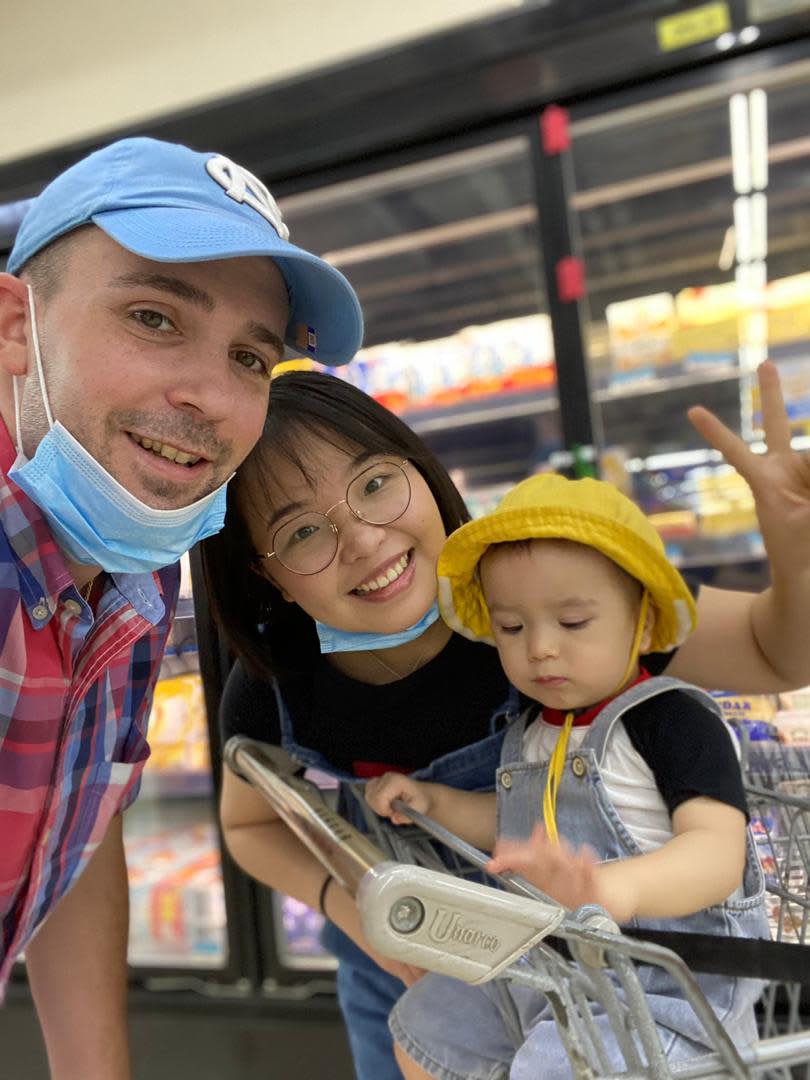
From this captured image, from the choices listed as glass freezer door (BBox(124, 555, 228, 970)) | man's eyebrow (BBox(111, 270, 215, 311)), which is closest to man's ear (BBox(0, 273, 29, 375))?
man's eyebrow (BBox(111, 270, 215, 311))

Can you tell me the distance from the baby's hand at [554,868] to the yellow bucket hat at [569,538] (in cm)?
31

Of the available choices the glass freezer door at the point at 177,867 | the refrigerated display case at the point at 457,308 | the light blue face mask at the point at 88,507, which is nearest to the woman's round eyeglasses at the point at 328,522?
the light blue face mask at the point at 88,507

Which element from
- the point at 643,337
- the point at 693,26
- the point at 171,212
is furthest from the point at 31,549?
the point at 643,337

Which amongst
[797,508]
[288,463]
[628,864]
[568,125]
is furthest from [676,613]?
[568,125]

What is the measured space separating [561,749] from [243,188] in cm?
62

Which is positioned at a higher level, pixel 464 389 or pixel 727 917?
pixel 464 389

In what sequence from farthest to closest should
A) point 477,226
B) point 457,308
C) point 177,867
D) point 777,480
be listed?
point 457,308 < point 477,226 < point 177,867 < point 777,480

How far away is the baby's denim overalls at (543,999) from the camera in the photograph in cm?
67

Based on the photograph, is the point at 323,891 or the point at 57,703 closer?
the point at 57,703

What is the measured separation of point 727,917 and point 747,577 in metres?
1.87

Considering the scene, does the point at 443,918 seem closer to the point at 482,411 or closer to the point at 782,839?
the point at 782,839

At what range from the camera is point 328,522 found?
850mm

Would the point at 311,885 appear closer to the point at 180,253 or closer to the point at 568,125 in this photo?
the point at 180,253

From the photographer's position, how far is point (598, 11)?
198 centimetres
